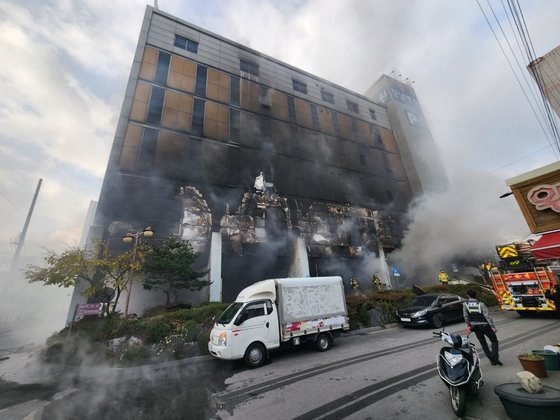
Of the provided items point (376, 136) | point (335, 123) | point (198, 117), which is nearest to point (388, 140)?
point (376, 136)

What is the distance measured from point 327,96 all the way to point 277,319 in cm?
3015

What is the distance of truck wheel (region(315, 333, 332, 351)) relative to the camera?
28.6 feet

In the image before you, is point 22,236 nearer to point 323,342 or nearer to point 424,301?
point 323,342

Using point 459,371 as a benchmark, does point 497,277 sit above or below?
above

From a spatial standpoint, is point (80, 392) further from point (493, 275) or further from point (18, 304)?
point (18, 304)

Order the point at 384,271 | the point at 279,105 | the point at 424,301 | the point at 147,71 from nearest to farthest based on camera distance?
1. the point at 424,301
2. the point at 147,71
3. the point at 384,271
4. the point at 279,105

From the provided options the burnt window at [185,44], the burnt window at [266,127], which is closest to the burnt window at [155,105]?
the burnt window at [185,44]

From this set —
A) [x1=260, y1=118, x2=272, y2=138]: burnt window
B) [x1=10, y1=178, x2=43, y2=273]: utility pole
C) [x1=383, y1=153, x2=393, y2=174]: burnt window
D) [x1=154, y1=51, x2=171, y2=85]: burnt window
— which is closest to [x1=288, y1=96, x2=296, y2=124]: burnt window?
[x1=260, y1=118, x2=272, y2=138]: burnt window

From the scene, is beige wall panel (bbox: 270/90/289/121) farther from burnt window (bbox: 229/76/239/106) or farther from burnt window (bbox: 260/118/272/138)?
burnt window (bbox: 229/76/239/106)

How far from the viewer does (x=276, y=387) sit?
5.41 meters

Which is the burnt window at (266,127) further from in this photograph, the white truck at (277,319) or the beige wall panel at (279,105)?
the white truck at (277,319)

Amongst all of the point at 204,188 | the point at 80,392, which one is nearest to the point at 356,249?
the point at 204,188

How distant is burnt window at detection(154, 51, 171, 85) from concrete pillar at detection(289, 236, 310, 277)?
18305mm

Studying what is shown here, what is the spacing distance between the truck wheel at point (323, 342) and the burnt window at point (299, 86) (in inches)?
1089
